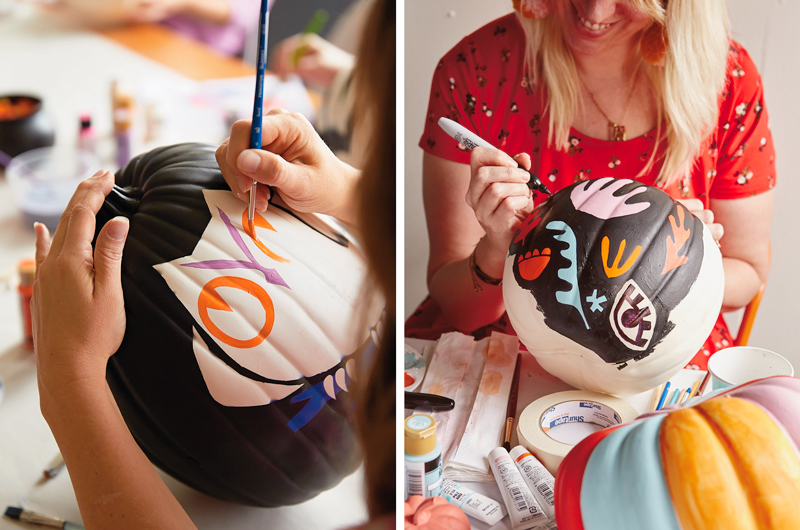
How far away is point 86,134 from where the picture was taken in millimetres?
416

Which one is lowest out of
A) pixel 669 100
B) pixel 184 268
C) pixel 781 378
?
pixel 781 378

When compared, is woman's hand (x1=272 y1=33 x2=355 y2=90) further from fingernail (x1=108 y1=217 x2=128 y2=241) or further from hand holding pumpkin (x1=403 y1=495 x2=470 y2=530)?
hand holding pumpkin (x1=403 y1=495 x2=470 y2=530)

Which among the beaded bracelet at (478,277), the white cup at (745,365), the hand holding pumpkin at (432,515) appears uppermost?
the white cup at (745,365)

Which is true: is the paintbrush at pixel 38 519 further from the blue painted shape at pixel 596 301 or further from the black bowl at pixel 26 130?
the blue painted shape at pixel 596 301

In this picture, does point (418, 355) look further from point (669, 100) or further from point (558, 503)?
point (669, 100)

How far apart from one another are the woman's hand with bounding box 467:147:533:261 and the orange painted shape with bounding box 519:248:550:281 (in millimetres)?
147

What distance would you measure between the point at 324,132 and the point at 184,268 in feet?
0.58

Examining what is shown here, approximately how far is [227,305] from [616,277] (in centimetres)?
53

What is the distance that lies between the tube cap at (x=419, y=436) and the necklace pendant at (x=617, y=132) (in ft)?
2.85

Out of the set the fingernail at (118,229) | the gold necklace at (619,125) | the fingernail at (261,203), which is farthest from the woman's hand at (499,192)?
the fingernail at (118,229)

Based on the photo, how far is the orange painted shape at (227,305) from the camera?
0.43m

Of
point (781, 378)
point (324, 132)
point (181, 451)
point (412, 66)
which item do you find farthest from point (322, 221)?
point (412, 66)

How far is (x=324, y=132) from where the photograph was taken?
53 cm

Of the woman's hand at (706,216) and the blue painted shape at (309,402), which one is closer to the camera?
the blue painted shape at (309,402)
